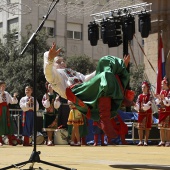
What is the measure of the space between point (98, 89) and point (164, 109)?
18.1ft

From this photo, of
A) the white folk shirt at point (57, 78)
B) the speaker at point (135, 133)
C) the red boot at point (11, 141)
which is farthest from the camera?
the speaker at point (135, 133)

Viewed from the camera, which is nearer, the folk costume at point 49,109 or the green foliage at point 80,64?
the folk costume at point 49,109

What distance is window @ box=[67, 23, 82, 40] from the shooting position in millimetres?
36981

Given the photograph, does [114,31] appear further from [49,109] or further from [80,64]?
[80,64]

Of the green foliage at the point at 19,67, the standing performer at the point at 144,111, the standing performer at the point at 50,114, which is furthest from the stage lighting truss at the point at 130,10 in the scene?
the green foliage at the point at 19,67

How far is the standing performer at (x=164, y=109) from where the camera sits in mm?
11086

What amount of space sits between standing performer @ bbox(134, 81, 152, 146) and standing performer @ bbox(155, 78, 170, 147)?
0.21 m

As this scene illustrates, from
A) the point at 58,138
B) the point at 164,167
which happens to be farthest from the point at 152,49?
the point at 164,167

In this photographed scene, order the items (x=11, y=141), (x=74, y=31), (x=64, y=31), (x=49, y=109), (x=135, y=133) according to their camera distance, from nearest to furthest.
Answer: (x=49, y=109), (x=11, y=141), (x=135, y=133), (x=64, y=31), (x=74, y=31)

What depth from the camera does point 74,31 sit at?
1467 inches

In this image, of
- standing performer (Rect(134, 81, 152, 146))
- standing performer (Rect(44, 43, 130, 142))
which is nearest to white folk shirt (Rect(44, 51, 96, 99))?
standing performer (Rect(44, 43, 130, 142))

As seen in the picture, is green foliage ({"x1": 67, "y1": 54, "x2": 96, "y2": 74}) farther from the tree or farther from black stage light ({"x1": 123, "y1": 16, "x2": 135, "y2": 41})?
black stage light ({"x1": 123, "y1": 16, "x2": 135, "y2": 41})

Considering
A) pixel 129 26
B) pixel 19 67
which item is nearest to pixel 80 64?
pixel 19 67

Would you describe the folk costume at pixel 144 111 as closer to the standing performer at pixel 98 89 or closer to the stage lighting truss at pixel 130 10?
the stage lighting truss at pixel 130 10
